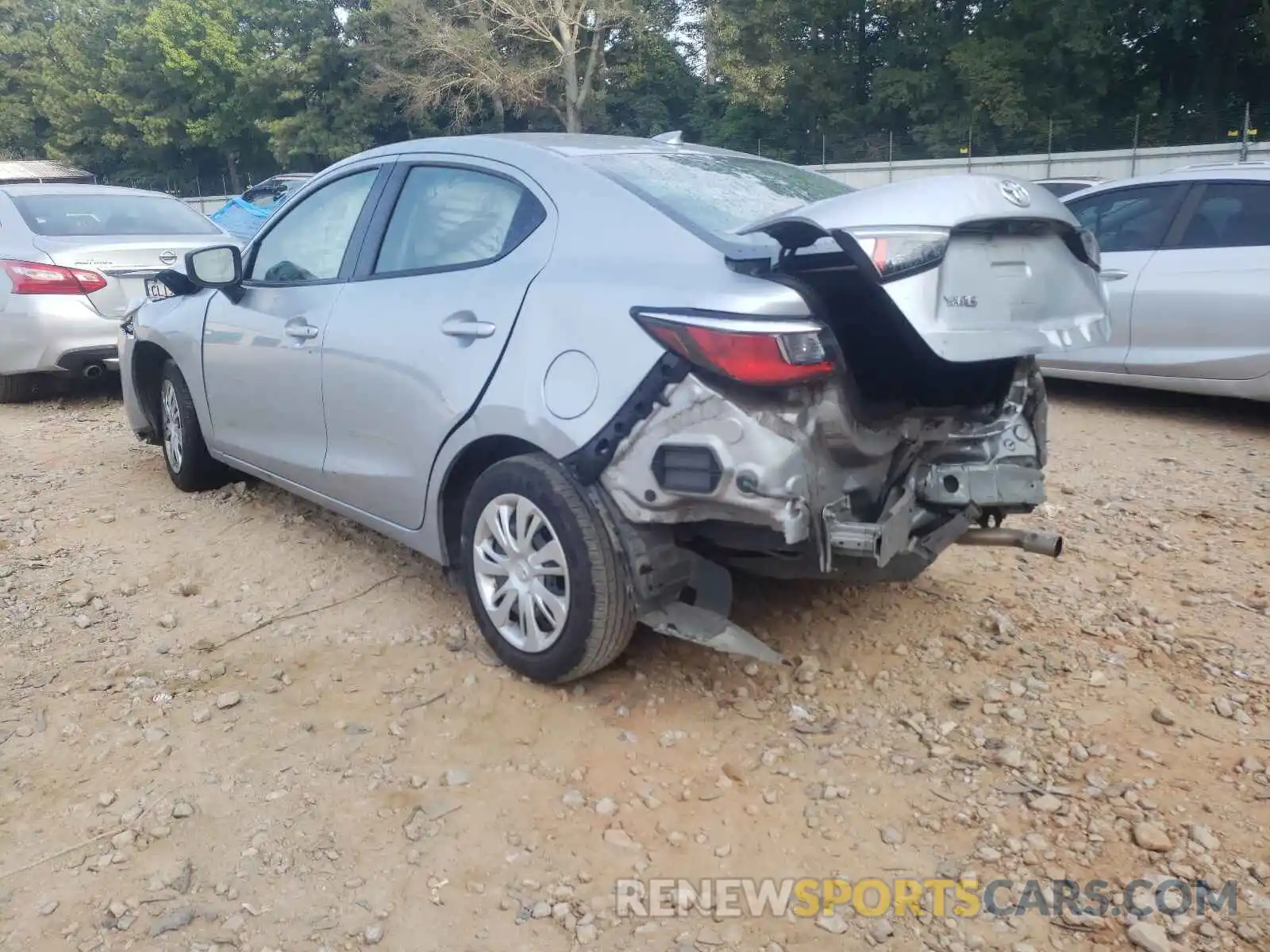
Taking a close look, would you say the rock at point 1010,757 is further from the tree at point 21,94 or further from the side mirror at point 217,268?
the tree at point 21,94

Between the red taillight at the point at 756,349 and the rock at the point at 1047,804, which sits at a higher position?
the red taillight at the point at 756,349

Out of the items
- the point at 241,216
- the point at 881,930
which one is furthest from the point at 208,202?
the point at 881,930

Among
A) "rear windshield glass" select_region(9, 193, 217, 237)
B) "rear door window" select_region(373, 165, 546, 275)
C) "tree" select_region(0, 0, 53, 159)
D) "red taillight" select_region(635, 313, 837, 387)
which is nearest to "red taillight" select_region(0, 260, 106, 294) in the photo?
"rear windshield glass" select_region(9, 193, 217, 237)

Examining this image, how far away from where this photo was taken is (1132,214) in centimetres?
646

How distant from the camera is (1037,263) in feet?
9.41

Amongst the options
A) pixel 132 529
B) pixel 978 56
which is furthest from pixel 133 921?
pixel 978 56

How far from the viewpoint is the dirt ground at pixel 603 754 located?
232 centimetres

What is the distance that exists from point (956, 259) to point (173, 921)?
2465 millimetres

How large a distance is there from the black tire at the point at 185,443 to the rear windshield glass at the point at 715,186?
2682mm

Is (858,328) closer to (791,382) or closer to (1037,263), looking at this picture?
(791,382)

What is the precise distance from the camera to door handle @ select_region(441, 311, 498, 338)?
306 cm

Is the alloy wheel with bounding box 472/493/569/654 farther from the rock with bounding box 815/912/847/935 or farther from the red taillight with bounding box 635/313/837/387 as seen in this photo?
the rock with bounding box 815/912/847/935

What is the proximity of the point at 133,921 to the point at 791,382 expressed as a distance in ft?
6.52

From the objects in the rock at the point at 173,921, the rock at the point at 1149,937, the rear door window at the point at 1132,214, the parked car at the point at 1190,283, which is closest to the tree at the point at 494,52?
the rear door window at the point at 1132,214
